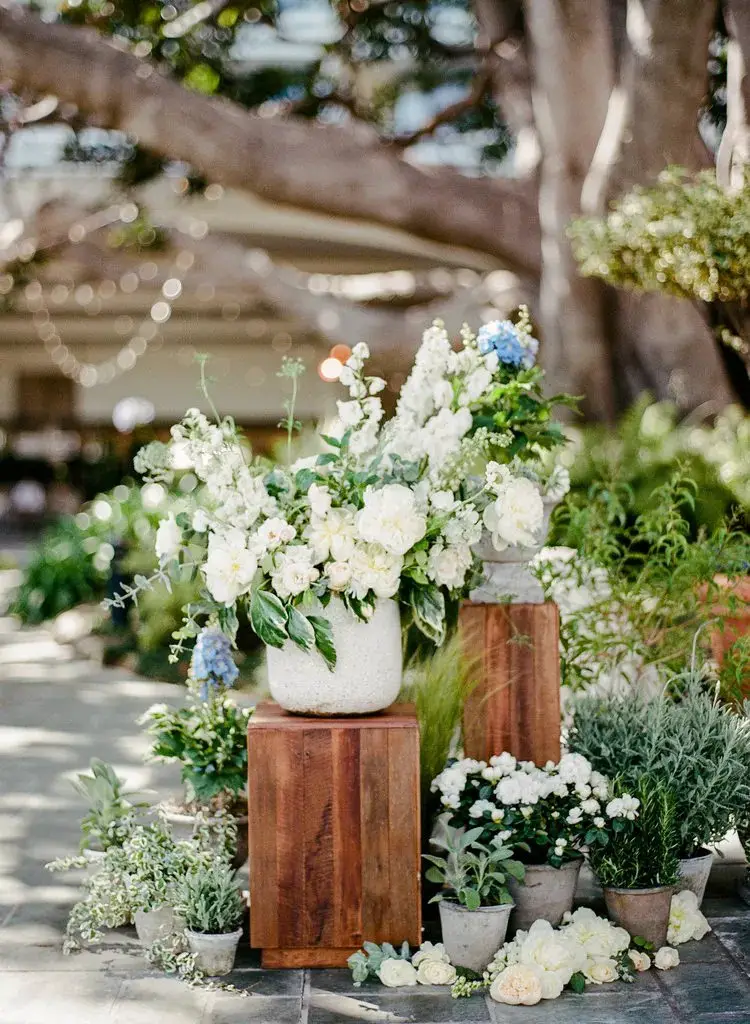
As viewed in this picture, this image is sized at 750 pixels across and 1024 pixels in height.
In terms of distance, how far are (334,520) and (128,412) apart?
10.6 metres

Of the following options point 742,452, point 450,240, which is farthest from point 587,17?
point 742,452

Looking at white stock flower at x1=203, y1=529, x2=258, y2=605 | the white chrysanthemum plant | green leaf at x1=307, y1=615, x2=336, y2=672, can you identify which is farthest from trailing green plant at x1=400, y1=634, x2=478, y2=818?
white stock flower at x1=203, y1=529, x2=258, y2=605

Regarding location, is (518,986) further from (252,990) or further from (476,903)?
(252,990)

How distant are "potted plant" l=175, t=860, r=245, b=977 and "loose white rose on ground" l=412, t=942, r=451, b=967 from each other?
43 centimetres

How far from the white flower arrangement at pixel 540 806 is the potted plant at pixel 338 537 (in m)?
0.33

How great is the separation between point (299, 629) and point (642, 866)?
103 centimetres

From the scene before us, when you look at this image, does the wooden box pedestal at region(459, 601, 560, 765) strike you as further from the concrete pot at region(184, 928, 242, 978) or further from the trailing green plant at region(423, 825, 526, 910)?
the concrete pot at region(184, 928, 242, 978)

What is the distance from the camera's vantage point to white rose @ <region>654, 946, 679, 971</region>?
2.88 metres

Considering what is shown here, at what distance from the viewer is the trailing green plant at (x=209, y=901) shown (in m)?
2.93

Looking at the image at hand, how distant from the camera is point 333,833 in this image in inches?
114

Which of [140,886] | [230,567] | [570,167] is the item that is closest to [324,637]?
[230,567]

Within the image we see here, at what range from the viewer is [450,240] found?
7633 millimetres

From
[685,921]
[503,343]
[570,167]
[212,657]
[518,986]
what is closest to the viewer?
[518,986]

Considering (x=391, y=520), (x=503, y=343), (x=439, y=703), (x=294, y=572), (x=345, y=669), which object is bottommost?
(x=439, y=703)
